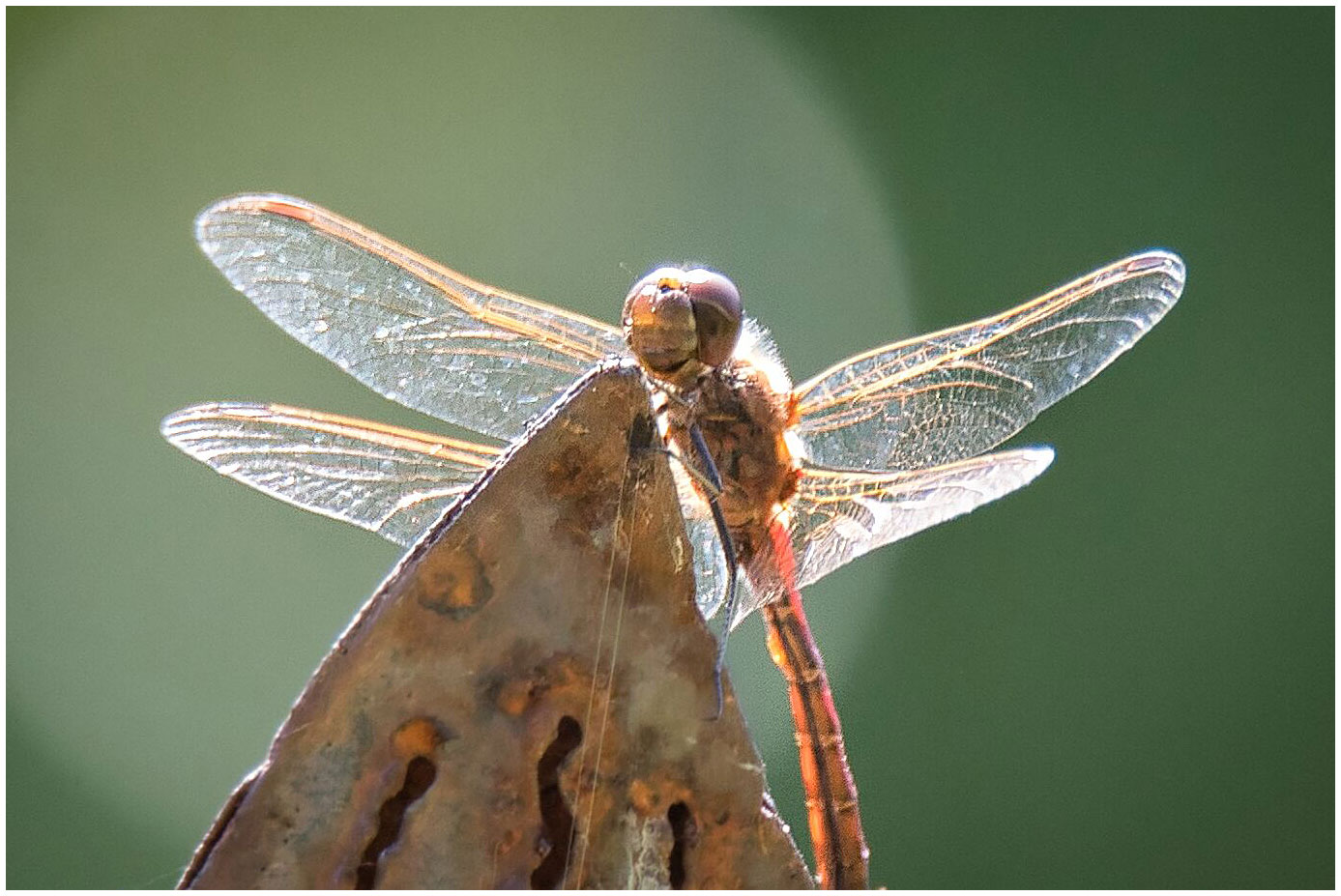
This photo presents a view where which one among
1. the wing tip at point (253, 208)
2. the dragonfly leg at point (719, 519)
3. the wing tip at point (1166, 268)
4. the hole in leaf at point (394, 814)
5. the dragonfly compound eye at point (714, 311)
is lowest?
the hole in leaf at point (394, 814)

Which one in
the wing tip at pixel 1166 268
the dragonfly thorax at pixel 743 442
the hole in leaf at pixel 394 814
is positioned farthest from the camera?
the wing tip at pixel 1166 268

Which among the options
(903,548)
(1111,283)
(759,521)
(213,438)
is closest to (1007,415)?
(1111,283)

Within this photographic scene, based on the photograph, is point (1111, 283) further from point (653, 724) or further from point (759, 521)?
point (653, 724)

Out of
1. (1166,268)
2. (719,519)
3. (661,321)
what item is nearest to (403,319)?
(661,321)

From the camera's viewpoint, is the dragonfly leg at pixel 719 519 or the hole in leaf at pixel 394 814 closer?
the hole in leaf at pixel 394 814

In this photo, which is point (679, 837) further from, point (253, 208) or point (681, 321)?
point (253, 208)

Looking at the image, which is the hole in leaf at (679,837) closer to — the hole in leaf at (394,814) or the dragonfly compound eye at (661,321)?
the hole in leaf at (394,814)

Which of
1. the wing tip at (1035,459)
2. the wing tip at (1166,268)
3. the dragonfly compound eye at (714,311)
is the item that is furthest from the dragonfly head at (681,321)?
the wing tip at (1166,268)

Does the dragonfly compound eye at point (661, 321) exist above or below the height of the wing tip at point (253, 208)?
below
